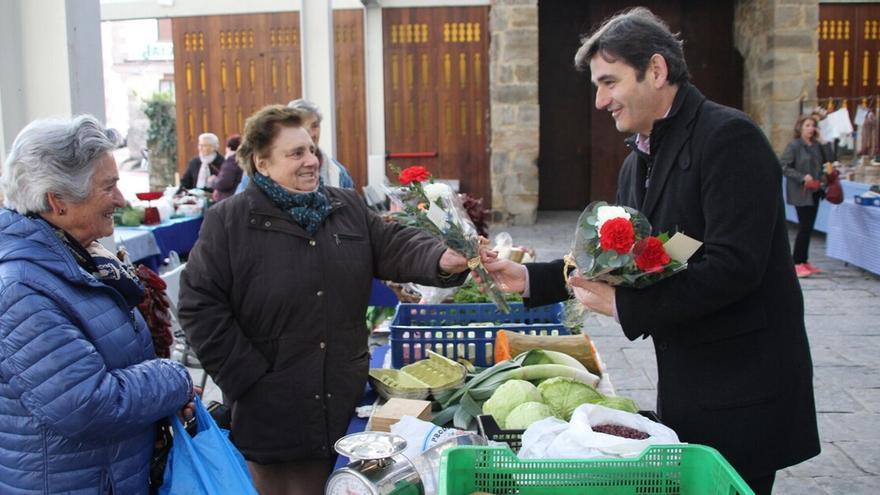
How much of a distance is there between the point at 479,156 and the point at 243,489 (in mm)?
12618

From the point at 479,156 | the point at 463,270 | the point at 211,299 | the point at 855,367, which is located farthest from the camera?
→ the point at 479,156

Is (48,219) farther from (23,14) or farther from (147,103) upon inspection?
(147,103)

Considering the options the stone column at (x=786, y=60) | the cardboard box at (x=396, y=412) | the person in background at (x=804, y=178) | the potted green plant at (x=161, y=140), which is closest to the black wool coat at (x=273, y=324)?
the cardboard box at (x=396, y=412)

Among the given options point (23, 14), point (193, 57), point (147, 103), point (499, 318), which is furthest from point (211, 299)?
point (147, 103)

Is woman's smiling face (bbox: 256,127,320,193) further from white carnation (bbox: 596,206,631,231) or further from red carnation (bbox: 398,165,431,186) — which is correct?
white carnation (bbox: 596,206,631,231)

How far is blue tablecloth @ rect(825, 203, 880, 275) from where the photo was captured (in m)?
9.07

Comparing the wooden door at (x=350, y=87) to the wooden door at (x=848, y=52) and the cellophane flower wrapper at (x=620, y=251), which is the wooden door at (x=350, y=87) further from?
the cellophane flower wrapper at (x=620, y=251)

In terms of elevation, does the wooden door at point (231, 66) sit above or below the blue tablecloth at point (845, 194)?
above

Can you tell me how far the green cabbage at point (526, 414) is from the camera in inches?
95.0

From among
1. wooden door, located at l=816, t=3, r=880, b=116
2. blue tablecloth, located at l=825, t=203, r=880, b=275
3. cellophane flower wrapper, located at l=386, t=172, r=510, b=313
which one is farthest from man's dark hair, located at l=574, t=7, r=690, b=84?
wooden door, located at l=816, t=3, r=880, b=116

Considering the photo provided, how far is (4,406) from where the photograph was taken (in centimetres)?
206

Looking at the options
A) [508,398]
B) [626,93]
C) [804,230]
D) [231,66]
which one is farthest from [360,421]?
[231,66]

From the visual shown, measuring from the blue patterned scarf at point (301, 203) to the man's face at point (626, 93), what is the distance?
118 centimetres

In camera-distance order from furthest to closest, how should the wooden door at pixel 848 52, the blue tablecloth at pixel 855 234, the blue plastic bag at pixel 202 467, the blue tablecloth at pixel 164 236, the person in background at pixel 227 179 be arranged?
the wooden door at pixel 848 52 < the person in background at pixel 227 179 < the blue tablecloth at pixel 855 234 < the blue tablecloth at pixel 164 236 < the blue plastic bag at pixel 202 467
